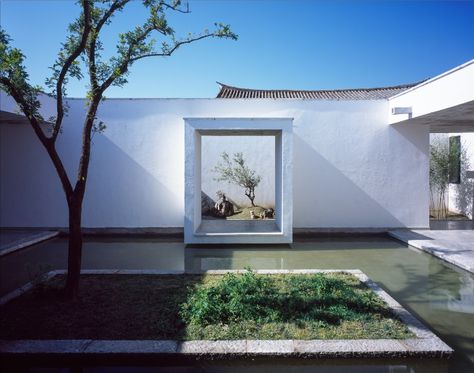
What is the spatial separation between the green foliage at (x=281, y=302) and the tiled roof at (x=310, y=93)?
8.66 m

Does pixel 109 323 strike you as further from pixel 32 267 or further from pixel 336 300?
pixel 32 267

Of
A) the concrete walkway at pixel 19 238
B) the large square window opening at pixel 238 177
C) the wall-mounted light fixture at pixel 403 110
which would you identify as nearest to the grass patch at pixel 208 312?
the concrete walkway at pixel 19 238

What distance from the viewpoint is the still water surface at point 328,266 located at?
8.82 feet

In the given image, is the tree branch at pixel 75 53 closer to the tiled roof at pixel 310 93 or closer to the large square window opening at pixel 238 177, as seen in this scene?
the large square window opening at pixel 238 177

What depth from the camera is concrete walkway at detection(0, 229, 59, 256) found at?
20.7ft

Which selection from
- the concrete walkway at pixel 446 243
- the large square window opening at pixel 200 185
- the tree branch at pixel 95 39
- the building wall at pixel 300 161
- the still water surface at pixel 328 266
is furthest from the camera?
→ the building wall at pixel 300 161

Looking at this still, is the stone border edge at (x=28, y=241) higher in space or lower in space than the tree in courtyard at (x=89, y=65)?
lower

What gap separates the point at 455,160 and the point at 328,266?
7.24 meters

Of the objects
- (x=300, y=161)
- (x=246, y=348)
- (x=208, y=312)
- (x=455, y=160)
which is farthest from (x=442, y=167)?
(x=246, y=348)

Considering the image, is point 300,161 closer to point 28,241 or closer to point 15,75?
point 28,241

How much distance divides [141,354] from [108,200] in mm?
5943

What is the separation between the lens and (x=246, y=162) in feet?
33.0

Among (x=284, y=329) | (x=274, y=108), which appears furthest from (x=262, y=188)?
(x=284, y=329)

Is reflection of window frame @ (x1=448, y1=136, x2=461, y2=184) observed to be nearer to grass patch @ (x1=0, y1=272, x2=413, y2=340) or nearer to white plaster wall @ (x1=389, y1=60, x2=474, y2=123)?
white plaster wall @ (x1=389, y1=60, x2=474, y2=123)
